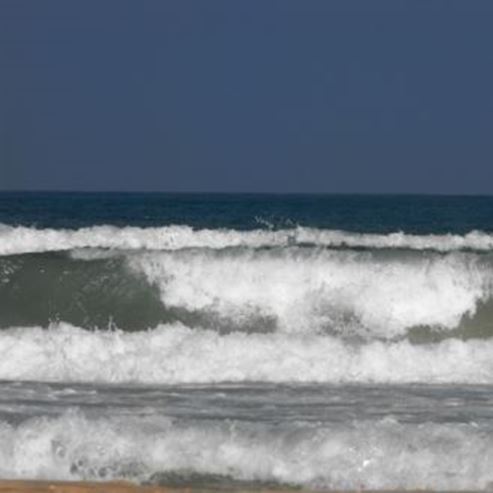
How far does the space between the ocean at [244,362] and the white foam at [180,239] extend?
0.13ft

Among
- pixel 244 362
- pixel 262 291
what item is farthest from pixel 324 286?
pixel 244 362

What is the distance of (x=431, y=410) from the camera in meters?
10.7

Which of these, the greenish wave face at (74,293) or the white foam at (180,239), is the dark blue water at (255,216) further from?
the greenish wave face at (74,293)

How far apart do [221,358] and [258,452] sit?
17.8 feet

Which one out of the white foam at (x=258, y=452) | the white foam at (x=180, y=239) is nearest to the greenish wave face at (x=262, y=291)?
the white foam at (x=180, y=239)

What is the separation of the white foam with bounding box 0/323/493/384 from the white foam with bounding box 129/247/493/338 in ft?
5.26

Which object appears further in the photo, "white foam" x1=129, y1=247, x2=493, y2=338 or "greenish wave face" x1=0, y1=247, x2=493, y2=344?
"white foam" x1=129, y1=247, x2=493, y2=338

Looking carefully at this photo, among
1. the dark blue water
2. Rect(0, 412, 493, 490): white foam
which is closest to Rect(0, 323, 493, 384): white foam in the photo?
Rect(0, 412, 493, 490): white foam

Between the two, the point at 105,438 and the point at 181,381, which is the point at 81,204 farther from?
the point at 105,438

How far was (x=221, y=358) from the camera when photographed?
1377 cm

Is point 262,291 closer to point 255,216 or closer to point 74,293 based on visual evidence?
point 74,293

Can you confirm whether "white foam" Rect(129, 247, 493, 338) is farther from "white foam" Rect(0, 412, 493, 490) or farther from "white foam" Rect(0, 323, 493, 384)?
"white foam" Rect(0, 412, 493, 490)

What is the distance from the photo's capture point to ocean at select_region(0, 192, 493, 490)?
27.3 feet

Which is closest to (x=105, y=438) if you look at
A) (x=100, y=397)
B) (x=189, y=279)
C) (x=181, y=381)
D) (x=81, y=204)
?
(x=100, y=397)
